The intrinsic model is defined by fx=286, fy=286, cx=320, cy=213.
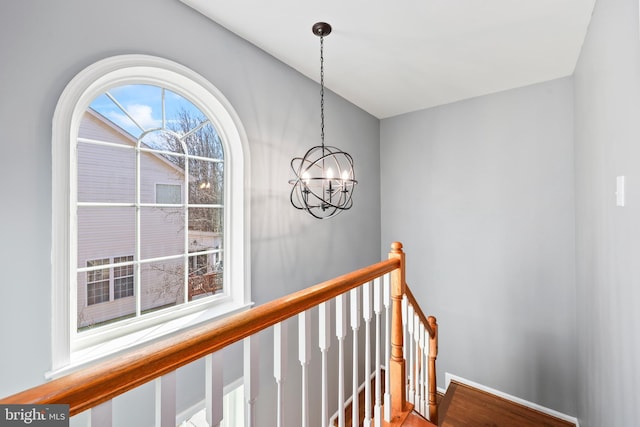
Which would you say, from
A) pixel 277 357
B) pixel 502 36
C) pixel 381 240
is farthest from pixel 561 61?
pixel 277 357

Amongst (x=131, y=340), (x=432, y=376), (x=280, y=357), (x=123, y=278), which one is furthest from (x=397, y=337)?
(x=123, y=278)

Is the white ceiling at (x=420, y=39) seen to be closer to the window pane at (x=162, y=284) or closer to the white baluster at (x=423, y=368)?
the window pane at (x=162, y=284)

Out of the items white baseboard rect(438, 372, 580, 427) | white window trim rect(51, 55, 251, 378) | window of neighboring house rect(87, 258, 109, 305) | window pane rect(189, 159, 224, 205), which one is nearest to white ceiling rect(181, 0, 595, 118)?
white window trim rect(51, 55, 251, 378)

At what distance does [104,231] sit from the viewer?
1.57 metres

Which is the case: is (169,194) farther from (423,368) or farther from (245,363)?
(423,368)

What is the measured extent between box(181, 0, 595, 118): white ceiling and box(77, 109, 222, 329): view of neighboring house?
3.41 feet

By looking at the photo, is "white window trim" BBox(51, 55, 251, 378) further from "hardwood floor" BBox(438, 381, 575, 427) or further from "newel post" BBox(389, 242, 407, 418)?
"hardwood floor" BBox(438, 381, 575, 427)

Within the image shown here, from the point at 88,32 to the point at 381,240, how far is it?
3.32 meters

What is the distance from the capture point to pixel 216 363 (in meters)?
0.75

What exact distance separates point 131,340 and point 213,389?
116 cm

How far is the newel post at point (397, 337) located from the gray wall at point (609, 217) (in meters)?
0.91

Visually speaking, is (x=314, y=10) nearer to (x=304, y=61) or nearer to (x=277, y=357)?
(x=304, y=61)

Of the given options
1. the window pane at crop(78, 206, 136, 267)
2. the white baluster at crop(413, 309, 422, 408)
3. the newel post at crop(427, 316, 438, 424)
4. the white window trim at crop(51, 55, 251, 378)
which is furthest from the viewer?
the newel post at crop(427, 316, 438, 424)

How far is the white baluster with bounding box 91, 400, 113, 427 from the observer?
54 centimetres
